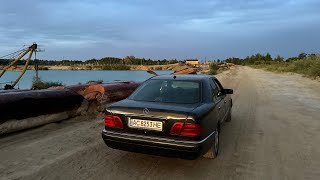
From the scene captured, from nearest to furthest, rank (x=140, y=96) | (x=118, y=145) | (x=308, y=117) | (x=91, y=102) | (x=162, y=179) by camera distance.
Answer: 1. (x=162, y=179)
2. (x=118, y=145)
3. (x=140, y=96)
4. (x=308, y=117)
5. (x=91, y=102)

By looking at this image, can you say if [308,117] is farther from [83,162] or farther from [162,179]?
[83,162]

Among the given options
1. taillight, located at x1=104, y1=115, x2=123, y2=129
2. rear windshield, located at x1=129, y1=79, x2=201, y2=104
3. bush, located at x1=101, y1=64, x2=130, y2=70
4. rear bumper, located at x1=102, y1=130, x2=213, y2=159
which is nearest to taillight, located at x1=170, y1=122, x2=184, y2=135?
rear bumper, located at x1=102, y1=130, x2=213, y2=159

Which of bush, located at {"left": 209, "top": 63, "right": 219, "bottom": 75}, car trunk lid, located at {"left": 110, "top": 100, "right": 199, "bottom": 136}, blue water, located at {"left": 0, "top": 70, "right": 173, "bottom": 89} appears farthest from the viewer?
bush, located at {"left": 209, "top": 63, "right": 219, "bottom": 75}

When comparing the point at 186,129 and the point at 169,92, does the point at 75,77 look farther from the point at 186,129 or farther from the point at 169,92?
the point at 186,129

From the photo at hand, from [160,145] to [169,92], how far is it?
126cm

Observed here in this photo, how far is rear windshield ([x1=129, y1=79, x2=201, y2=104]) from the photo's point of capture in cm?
505

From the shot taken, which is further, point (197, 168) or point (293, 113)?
point (293, 113)

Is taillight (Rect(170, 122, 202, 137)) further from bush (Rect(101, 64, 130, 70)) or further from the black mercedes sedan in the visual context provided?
bush (Rect(101, 64, 130, 70))

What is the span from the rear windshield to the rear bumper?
79cm

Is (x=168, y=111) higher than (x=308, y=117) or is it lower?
higher

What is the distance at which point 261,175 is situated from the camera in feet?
14.7

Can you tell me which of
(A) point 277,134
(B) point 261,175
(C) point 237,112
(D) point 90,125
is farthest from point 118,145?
(C) point 237,112

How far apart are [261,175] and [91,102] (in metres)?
6.65

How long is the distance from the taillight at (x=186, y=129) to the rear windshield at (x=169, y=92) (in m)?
0.69
